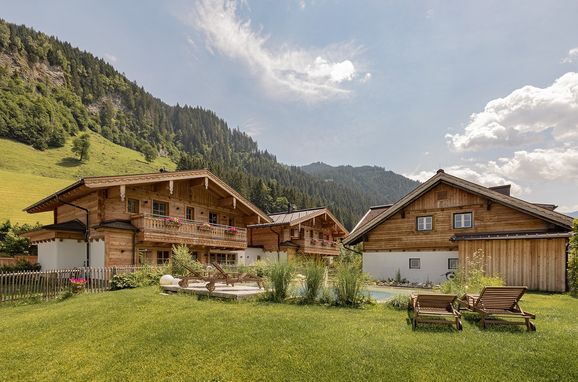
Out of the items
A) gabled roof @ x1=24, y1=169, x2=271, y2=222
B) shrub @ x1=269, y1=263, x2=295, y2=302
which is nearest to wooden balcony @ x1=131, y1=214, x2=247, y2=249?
gabled roof @ x1=24, y1=169, x2=271, y2=222

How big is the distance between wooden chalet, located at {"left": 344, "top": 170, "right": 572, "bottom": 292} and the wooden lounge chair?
1072cm

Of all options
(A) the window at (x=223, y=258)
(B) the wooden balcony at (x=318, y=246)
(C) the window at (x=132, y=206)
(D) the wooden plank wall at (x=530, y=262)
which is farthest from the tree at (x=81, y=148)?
(D) the wooden plank wall at (x=530, y=262)

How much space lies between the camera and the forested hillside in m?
88.1

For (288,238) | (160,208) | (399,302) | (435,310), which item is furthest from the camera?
(288,238)

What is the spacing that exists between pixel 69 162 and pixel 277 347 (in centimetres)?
8771

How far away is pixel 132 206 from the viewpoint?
2258cm

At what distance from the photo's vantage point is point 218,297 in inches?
466

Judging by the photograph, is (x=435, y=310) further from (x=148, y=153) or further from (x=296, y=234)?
(x=148, y=153)

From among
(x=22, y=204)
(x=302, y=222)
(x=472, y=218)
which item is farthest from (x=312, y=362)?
(x=22, y=204)

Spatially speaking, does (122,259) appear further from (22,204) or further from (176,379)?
(22,204)

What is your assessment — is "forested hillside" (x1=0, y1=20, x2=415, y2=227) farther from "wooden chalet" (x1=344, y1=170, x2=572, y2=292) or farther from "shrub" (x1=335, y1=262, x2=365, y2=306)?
"shrub" (x1=335, y1=262, x2=365, y2=306)

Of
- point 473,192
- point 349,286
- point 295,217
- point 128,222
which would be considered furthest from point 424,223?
point 128,222

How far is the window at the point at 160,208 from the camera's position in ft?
78.9

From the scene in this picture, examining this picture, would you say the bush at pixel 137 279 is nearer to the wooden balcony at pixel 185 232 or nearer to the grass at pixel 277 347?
the wooden balcony at pixel 185 232
